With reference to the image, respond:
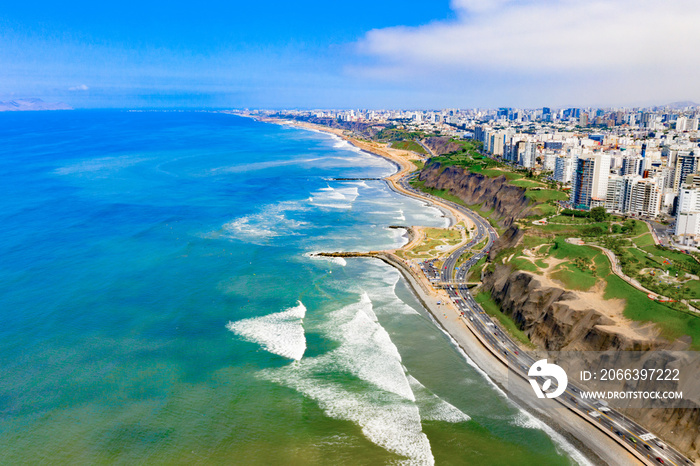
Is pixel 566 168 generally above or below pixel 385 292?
above

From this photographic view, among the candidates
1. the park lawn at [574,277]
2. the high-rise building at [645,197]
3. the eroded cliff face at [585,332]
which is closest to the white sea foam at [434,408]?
the eroded cliff face at [585,332]

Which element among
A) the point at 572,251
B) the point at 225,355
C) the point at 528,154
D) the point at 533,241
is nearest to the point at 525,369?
the point at 572,251

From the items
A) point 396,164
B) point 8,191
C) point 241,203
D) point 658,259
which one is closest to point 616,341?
point 658,259

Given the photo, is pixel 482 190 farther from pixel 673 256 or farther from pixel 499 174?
pixel 673 256

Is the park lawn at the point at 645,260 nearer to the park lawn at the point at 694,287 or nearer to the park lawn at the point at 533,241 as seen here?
the park lawn at the point at 694,287

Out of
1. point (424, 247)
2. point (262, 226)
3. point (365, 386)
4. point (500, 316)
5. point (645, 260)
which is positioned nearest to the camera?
point (365, 386)

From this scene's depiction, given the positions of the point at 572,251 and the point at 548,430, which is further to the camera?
the point at 572,251

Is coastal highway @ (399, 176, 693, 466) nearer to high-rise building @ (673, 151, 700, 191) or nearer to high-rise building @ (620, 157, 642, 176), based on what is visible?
high-rise building @ (673, 151, 700, 191)

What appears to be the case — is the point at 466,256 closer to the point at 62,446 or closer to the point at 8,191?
the point at 62,446
